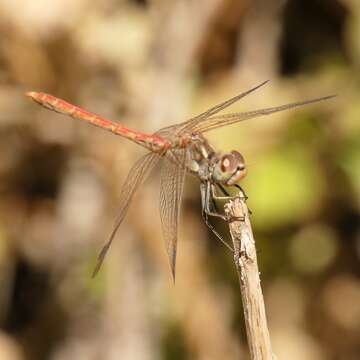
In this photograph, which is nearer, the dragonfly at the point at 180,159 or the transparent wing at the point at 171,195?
the transparent wing at the point at 171,195

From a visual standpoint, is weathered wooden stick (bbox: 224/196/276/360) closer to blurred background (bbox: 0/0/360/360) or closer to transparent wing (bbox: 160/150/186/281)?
transparent wing (bbox: 160/150/186/281)

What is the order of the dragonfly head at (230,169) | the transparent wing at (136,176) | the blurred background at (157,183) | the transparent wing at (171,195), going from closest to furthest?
1. the transparent wing at (171,195)
2. the dragonfly head at (230,169)
3. the transparent wing at (136,176)
4. the blurred background at (157,183)

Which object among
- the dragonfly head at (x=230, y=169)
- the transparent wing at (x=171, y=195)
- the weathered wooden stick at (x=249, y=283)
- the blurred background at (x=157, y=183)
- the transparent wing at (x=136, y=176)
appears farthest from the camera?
the blurred background at (x=157, y=183)

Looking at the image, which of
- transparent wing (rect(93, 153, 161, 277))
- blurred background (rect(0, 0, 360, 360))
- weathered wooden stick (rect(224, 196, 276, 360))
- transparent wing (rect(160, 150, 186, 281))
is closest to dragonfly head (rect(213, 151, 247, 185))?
transparent wing (rect(160, 150, 186, 281))

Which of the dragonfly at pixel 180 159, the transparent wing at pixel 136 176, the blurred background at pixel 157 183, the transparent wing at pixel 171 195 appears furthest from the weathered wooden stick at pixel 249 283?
the blurred background at pixel 157 183

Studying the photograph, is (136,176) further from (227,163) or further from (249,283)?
(249,283)

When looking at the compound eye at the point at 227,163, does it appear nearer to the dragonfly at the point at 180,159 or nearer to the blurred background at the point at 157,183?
the dragonfly at the point at 180,159

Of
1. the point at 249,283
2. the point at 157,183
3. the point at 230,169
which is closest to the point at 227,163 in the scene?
the point at 230,169

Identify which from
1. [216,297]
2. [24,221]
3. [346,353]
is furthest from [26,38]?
[346,353]
